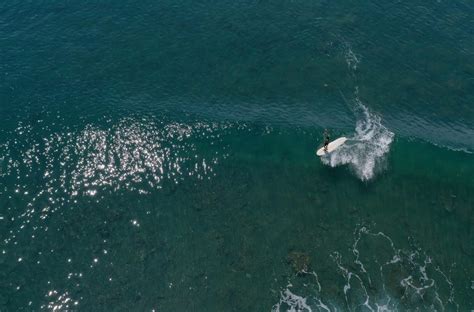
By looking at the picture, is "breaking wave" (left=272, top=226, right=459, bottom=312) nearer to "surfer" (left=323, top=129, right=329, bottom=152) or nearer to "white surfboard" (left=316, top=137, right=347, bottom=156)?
"white surfboard" (left=316, top=137, right=347, bottom=156)

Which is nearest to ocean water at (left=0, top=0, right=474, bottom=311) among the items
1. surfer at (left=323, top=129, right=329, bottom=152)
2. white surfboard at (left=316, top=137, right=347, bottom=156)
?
white surfboard at (left=316, top=137, right=347, bottom=156)

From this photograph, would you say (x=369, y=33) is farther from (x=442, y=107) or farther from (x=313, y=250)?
(x=313, y=250)

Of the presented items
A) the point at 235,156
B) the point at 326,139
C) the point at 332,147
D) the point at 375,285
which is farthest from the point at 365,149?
the point at 375,285

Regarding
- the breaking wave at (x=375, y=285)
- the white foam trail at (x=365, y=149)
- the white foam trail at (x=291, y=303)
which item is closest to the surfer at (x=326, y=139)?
the white foam trail at (x=365, y=149)

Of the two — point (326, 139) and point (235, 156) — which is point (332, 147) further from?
point (235, 156)

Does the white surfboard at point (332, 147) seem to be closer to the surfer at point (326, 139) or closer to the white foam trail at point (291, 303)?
the surfer at point (326, 139)

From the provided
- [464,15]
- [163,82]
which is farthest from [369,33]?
[163,82]
